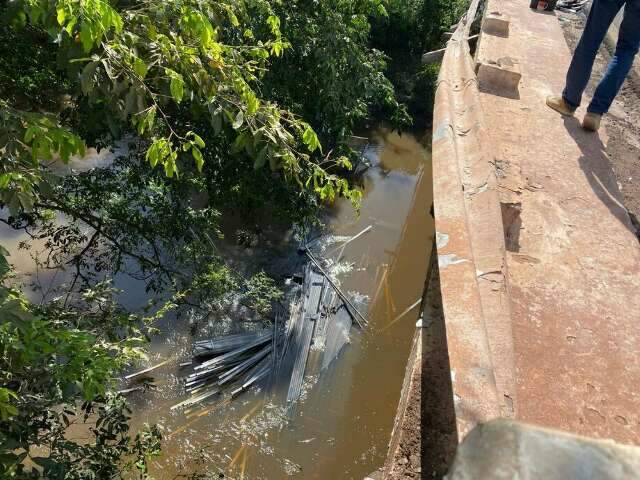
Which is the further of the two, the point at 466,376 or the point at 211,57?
the point at 211,57

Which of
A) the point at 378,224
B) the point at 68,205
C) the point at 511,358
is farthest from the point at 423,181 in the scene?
the point at 511,358

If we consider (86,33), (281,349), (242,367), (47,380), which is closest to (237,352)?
(242,367)

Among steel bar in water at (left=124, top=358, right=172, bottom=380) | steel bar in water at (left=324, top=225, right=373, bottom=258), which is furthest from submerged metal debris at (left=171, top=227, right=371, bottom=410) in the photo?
steel bar in water at (left=324, top=225, right=373, bottom=258)

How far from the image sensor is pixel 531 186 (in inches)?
121

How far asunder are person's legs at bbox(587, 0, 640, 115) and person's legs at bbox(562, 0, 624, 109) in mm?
72

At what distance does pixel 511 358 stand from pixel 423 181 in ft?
23.5

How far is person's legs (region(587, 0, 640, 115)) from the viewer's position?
3240 mm

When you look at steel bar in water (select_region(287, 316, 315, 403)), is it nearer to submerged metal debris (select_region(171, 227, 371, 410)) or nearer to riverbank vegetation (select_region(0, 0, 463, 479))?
submerged metal debris (select_region(171, 227, 371, 410))

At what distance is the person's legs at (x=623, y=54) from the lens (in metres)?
3.24

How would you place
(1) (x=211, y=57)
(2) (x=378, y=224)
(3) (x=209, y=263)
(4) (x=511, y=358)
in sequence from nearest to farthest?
(4) (x=511, y=358), (1) (x=211, y=57), (3) (x=209, y=263), (2) (x=378, y=224)

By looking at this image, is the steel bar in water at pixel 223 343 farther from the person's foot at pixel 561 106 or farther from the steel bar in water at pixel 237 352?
the person's foot at pixel 561 106

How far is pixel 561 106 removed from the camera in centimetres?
386

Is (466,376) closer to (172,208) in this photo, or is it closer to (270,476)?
(172,208)

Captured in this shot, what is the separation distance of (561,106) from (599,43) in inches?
20.8
